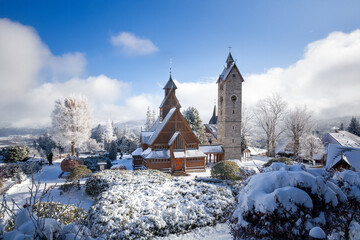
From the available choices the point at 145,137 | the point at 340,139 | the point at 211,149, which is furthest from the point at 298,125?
the point at 145,137

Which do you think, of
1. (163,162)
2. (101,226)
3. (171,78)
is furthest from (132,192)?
(171,78)

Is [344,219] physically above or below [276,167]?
below

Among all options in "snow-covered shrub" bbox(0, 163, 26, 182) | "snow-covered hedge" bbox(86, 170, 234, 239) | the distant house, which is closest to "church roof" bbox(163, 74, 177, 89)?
"snow-covered hedge" bbox(86, 170, 234, 239)

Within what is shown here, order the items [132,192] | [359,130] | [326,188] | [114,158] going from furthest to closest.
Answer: [359,130] < [114,158] < [132,192] < [326,188]

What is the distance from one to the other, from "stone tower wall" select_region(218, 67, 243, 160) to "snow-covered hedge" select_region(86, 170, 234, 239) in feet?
52.0

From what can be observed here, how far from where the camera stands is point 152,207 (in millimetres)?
7668

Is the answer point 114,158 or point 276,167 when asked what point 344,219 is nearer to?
point 276,167

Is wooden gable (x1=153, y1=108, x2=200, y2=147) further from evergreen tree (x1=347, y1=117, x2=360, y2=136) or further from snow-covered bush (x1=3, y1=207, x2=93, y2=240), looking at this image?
evergreen tree (x1=347, y1=117, x2=360, y2=136)

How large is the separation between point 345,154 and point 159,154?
54.5ft

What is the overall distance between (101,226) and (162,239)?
2.44 metres

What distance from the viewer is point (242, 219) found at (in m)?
4.02

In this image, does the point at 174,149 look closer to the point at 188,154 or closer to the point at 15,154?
the point at 188,154

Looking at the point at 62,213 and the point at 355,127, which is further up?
the point at 355,127

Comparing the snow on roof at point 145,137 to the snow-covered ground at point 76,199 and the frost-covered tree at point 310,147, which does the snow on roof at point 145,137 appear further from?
the frost-covered tree at point 310,147
